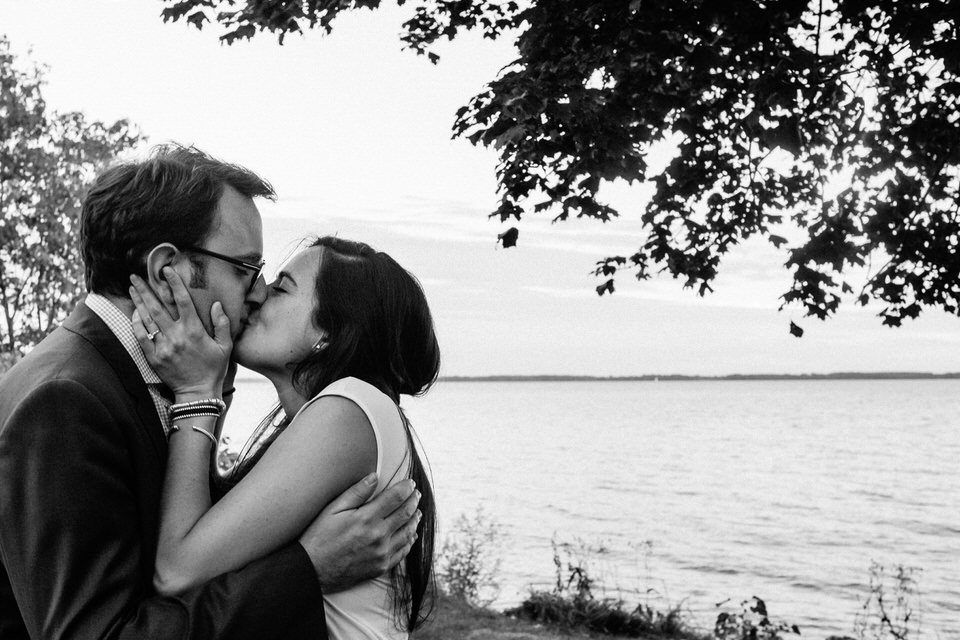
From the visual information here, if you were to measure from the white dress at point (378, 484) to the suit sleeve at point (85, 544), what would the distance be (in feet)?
1.07

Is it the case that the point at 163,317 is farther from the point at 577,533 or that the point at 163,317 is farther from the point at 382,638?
the point at 577,533

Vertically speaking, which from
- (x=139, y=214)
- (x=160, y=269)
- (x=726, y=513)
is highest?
(x=139, y=214)

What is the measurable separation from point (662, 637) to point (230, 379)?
937 cm

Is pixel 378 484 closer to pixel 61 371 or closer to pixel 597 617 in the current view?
pixel 61 371

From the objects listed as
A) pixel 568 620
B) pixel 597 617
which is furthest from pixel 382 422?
pixel 568 620

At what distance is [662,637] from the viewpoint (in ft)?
37.3

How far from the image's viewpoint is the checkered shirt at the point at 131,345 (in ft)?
8.59

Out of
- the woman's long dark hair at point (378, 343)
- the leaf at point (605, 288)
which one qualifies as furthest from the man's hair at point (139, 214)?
the leaf at point (605, 288)

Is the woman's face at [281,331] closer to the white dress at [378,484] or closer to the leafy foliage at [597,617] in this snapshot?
the white dress at [378,484]

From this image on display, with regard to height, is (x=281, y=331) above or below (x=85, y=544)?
above

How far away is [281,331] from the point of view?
3.04 m

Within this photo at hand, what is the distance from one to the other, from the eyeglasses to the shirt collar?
0.27 m

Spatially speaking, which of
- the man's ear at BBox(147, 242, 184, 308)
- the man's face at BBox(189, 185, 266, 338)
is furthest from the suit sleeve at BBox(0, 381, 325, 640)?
the man's face at BBox(189, 185, 266, 338)

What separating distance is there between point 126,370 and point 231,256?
0.51 m
